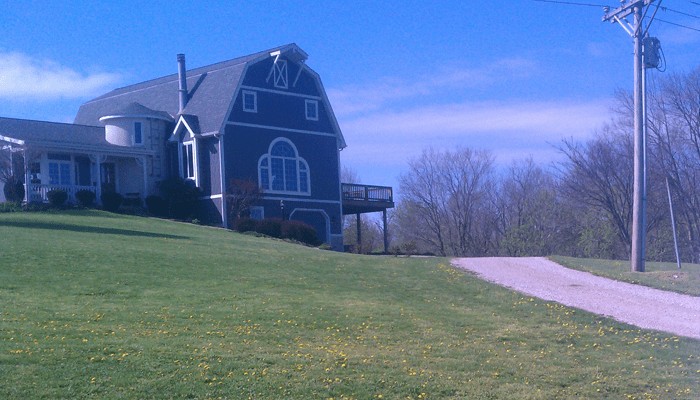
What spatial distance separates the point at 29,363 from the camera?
7.23 metres

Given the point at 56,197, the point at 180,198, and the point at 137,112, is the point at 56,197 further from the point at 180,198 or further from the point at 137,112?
the point at 137,112

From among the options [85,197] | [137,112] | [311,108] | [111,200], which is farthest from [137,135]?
[311,108]

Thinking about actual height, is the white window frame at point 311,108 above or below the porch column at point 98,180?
above

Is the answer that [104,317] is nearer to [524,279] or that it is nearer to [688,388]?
[688,388]

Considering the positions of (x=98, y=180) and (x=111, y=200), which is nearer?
(x=98, y=180)

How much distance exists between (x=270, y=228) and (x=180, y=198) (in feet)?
18.2

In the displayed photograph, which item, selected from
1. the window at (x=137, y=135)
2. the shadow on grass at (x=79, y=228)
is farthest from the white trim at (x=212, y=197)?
the shadow on grass at (x=79, y=228)

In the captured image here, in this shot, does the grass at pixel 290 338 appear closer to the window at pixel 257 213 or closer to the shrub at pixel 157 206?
the shrub at pixel 157 206

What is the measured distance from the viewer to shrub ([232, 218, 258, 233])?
93.4 ft

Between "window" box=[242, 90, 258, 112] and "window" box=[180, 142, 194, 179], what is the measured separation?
136 inches

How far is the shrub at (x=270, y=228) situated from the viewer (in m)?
28.0

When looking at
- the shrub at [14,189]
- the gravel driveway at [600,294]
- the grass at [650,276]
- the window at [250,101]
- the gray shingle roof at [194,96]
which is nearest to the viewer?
the gravel driveway at [600,294]

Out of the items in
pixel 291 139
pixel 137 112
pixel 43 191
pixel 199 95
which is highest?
pixel 199 95

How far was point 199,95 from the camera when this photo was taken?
34031 millimetres
